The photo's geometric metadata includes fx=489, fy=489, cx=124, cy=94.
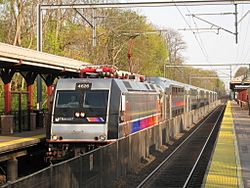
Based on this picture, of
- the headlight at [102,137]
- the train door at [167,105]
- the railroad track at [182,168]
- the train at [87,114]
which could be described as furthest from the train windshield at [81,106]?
the train door at [167,105]

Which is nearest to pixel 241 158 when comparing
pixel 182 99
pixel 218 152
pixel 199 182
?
pixel 218 152

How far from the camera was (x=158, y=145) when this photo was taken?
23.0 metres

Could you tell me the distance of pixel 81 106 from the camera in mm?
16578

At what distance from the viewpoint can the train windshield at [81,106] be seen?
642 inches

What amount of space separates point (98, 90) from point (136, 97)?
11.1 ft

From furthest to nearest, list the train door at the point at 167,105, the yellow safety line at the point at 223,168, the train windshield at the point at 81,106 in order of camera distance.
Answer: the train door at the point at 167,105 < the train windshield at the point at 81,106 < the yellow safety line at the point at 223,168

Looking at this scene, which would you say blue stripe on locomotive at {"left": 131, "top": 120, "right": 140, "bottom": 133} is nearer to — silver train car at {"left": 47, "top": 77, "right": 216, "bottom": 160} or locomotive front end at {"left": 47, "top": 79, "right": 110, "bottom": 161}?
silver train car at {"left": 47, "top": 77, "right": 216, "bottom": 160}

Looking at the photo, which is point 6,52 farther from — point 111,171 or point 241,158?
point 241,158

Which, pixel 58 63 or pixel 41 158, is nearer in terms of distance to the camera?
pixel 41 158

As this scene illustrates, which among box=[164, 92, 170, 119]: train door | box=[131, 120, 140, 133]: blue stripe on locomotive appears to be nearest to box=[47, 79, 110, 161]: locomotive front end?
box=[131, 120, 140, 133]: blue stripe on locomotive

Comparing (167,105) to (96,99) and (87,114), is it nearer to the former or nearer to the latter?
(96,99)

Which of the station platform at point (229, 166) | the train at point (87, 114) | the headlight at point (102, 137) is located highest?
the train at point (87, 114)

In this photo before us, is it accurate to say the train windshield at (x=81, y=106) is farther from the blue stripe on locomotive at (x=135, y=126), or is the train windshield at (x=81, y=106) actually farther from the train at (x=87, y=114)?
the blue stripe on locomotive at (x=135, y=126)

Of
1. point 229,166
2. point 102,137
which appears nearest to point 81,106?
point 102,137
